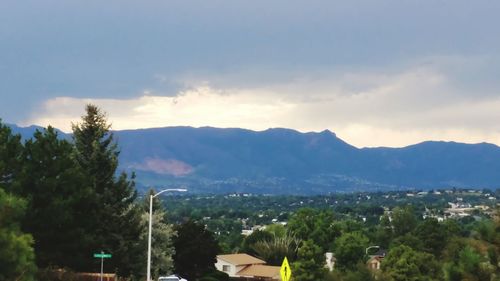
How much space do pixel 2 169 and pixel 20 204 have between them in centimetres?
1619

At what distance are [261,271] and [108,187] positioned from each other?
5610 cm

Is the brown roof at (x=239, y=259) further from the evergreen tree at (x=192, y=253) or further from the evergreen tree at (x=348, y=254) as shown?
the evergreen tree at (x=192, y=253)

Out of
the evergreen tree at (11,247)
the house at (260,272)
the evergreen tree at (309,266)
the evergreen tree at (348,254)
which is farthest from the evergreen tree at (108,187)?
the house at (260,272)

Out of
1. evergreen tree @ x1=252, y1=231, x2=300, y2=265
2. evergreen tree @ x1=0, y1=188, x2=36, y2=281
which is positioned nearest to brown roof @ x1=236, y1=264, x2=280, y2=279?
evergreen tree @ x1=252, y1=231, x2=300, y2=265

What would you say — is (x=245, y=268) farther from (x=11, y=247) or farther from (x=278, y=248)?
(x=11, y=247)

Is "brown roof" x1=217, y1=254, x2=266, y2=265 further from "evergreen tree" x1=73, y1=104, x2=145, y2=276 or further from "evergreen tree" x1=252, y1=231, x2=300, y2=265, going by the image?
"evergreen tree" x1=73, y1=104, x2=145, y2=276

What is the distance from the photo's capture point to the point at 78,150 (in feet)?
164

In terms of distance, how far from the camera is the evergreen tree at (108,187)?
49.4m

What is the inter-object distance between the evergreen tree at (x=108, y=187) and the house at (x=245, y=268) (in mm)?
50252

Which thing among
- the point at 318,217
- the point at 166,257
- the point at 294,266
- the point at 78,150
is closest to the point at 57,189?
the point at 78,150

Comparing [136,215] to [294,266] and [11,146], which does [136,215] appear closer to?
[11,146]

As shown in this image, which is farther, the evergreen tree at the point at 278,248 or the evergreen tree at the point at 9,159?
the evergreen tree at the point at 278,248

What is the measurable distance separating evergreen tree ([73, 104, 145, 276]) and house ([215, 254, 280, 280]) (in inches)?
1978

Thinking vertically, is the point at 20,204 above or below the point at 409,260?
above
